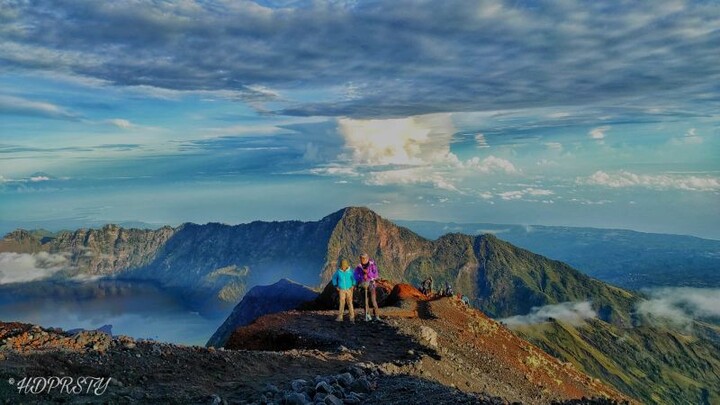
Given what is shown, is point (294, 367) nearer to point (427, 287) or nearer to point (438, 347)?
point (438, 347)

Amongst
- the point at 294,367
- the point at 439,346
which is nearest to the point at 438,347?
the point at 439,346

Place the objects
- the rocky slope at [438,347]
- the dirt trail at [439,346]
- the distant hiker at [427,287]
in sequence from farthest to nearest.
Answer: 1. the distant hiker at [427,287]
2. the dirt trail at [439,346]
3. the rocky slope at [438,347]

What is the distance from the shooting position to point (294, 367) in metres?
22.3

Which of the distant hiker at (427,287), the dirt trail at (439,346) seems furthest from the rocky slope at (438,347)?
the distant hiker at (427,287)

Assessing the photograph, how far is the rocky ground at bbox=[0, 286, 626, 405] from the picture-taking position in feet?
52.8

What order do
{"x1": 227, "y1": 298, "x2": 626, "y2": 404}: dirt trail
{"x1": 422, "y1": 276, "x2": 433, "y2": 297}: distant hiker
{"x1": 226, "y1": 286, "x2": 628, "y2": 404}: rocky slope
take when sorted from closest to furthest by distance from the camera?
{"x1": 226, "y1": 286, "x2": 628, "y2": 404}: rocky slope → {"x1": 227, "y1": 298, "x2": 626, "y2": 404}: dirt trail → {"x1": 422, "y1": 276, "x2": 433, "y2": 297}: distant hiker

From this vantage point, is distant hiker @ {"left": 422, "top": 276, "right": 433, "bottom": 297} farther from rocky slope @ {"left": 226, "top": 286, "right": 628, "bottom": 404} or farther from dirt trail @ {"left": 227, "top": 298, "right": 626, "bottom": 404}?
dirt trail @ {"left": 227, "top": 298, "right": 626, "bottom": 404}

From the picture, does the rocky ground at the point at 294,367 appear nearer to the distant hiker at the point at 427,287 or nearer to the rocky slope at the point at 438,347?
the rocky slope at the point at 438,347

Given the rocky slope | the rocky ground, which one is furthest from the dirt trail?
the rocky ground

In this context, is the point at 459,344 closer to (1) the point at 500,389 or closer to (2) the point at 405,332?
(2) the point at 405,332

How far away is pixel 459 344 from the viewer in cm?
3516

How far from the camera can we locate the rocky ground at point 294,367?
16.1 m

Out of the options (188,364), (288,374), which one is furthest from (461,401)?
(188,364)

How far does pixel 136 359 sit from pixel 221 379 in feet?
9.72
